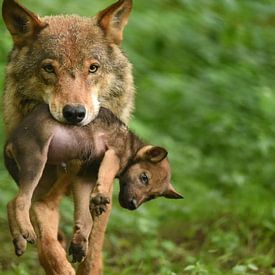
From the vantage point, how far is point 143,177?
753 cm

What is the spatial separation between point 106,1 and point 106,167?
13.3 ft

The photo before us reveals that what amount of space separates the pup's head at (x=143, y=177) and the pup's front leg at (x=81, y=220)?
361mm

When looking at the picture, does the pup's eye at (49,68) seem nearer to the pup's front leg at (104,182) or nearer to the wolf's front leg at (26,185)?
the pup's front leg at (104,182)

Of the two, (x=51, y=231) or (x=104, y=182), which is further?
(x=51, y=231)

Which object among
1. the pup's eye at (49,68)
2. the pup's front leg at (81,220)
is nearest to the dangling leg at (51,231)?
the pup's front leg at (81,220)

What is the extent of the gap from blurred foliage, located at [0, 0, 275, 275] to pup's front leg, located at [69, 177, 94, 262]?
1.13 m

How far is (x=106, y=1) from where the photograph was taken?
10695 mm

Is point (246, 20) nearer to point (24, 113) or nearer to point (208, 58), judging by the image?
point (208, 58)

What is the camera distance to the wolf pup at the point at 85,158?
661cm

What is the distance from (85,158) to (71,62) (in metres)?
0.65

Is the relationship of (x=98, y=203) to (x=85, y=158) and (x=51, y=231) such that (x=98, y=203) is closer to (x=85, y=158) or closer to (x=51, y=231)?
(x=85, y=158)

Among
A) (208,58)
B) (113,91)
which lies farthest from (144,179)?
(208,58)

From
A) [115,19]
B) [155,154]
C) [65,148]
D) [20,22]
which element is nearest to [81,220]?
[65,148]

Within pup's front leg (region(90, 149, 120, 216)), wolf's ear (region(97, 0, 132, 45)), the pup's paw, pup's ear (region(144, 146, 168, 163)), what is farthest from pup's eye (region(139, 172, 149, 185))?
wolf's ear (region(97, 0, 132, 45))
